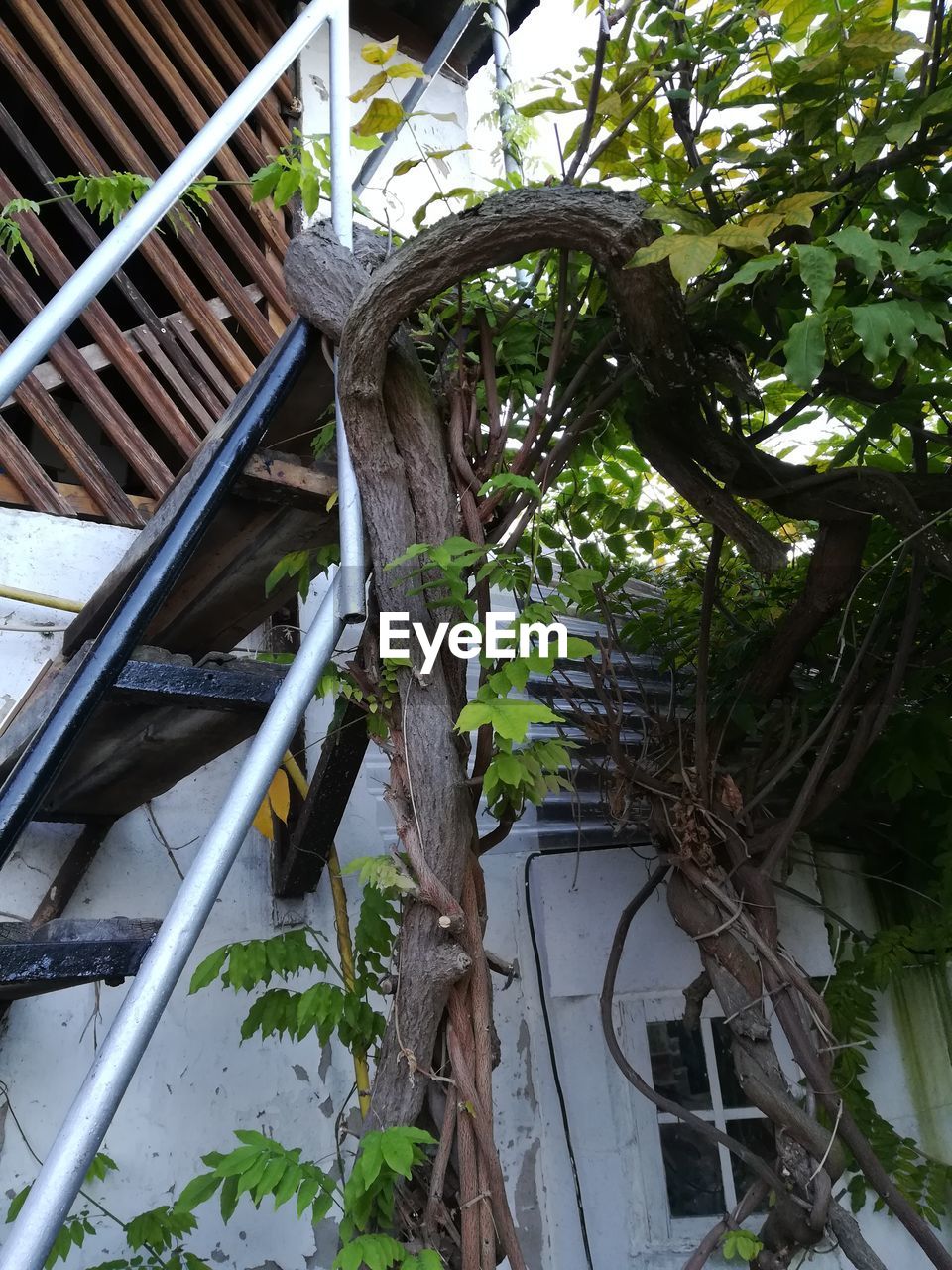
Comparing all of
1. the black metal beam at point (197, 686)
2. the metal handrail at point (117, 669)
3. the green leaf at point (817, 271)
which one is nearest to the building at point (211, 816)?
the black metal beam at point (197, 686)

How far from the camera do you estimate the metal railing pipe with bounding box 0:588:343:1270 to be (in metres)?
1.11

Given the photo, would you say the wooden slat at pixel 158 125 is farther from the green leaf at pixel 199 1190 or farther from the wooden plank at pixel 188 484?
the green leaf at pixel 199 1190

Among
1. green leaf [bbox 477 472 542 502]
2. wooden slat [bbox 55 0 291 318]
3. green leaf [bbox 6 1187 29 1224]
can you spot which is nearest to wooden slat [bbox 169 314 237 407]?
wooden slat [bbox 55 0 291 318]

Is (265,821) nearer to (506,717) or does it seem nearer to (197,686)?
(197,686)

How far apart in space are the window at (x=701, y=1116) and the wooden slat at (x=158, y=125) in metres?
2.77

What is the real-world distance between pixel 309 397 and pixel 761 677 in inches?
60.0

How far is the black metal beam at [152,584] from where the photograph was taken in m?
1.36

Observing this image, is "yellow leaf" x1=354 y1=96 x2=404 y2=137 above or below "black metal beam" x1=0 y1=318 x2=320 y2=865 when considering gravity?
above

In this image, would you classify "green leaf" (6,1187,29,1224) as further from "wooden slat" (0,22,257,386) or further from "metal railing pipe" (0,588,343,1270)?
"wooden slat" (0,22,257,386)

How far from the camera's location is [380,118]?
2.13 m

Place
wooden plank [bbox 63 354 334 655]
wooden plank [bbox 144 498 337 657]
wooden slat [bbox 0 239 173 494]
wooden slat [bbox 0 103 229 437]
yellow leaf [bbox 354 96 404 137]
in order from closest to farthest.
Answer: wooden plank [bbox 63 354 334 655]
wooden plank [bbox 144 498 337 657]
yellow leaf [bbox 354 96 404 137]
wooden slat [bbox 0 239 173 494]
wooden slat [bbox 0 103 229 437]

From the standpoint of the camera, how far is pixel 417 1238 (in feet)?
5.17

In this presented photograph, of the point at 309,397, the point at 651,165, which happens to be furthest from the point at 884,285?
the point at 309,397

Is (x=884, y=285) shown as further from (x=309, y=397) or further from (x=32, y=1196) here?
(x=32, y=1196)
